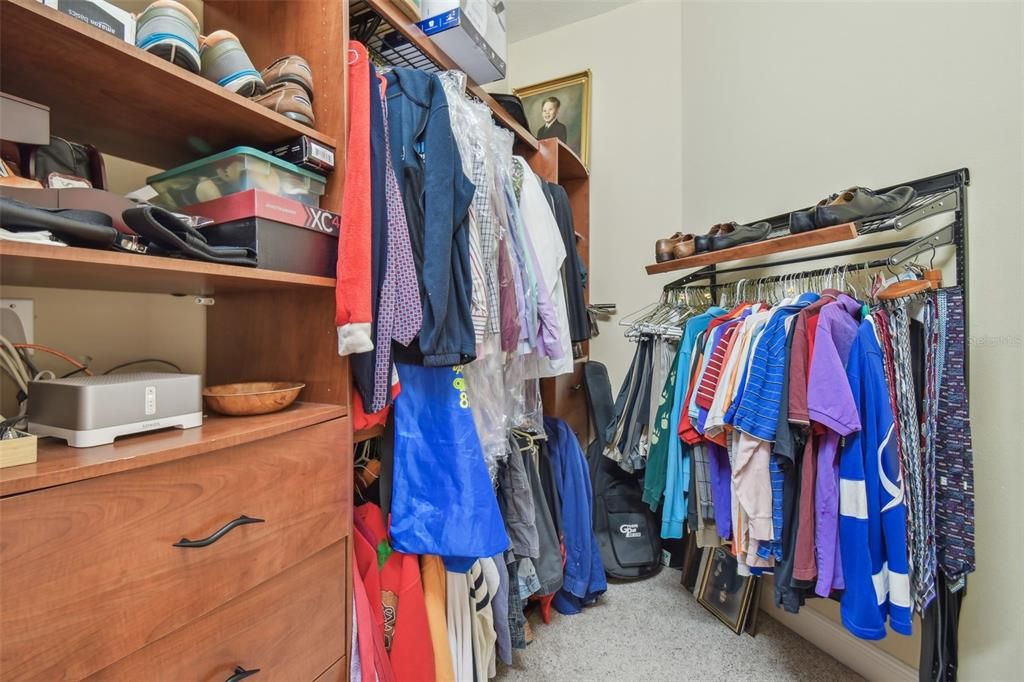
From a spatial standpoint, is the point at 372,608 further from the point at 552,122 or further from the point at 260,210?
the point at 552,122

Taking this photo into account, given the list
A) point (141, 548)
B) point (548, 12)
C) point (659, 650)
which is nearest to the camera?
point (141, 548)

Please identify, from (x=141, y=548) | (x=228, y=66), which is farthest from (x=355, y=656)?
(x=228, y=66)

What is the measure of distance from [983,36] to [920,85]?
0.15 m

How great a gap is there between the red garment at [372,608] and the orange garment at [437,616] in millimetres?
124

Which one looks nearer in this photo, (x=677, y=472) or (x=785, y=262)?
(x=677, y=472)

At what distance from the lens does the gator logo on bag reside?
6.33 ft

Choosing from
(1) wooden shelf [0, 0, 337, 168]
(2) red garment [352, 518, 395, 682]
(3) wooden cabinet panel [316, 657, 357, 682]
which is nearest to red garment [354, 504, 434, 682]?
(2) red garment [352, 518, 395, 682]

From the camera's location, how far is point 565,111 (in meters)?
2.37

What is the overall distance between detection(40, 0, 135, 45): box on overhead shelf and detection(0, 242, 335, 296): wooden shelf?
1.10 ft

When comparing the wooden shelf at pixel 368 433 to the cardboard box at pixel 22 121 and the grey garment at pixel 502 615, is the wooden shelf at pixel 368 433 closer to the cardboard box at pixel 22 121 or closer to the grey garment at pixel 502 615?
the grey garment at pixel 502 615

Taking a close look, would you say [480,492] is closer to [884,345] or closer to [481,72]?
[884,345]

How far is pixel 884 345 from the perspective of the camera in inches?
45.0

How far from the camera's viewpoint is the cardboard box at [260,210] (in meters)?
0.80

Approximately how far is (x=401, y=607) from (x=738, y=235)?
1.49 metres
